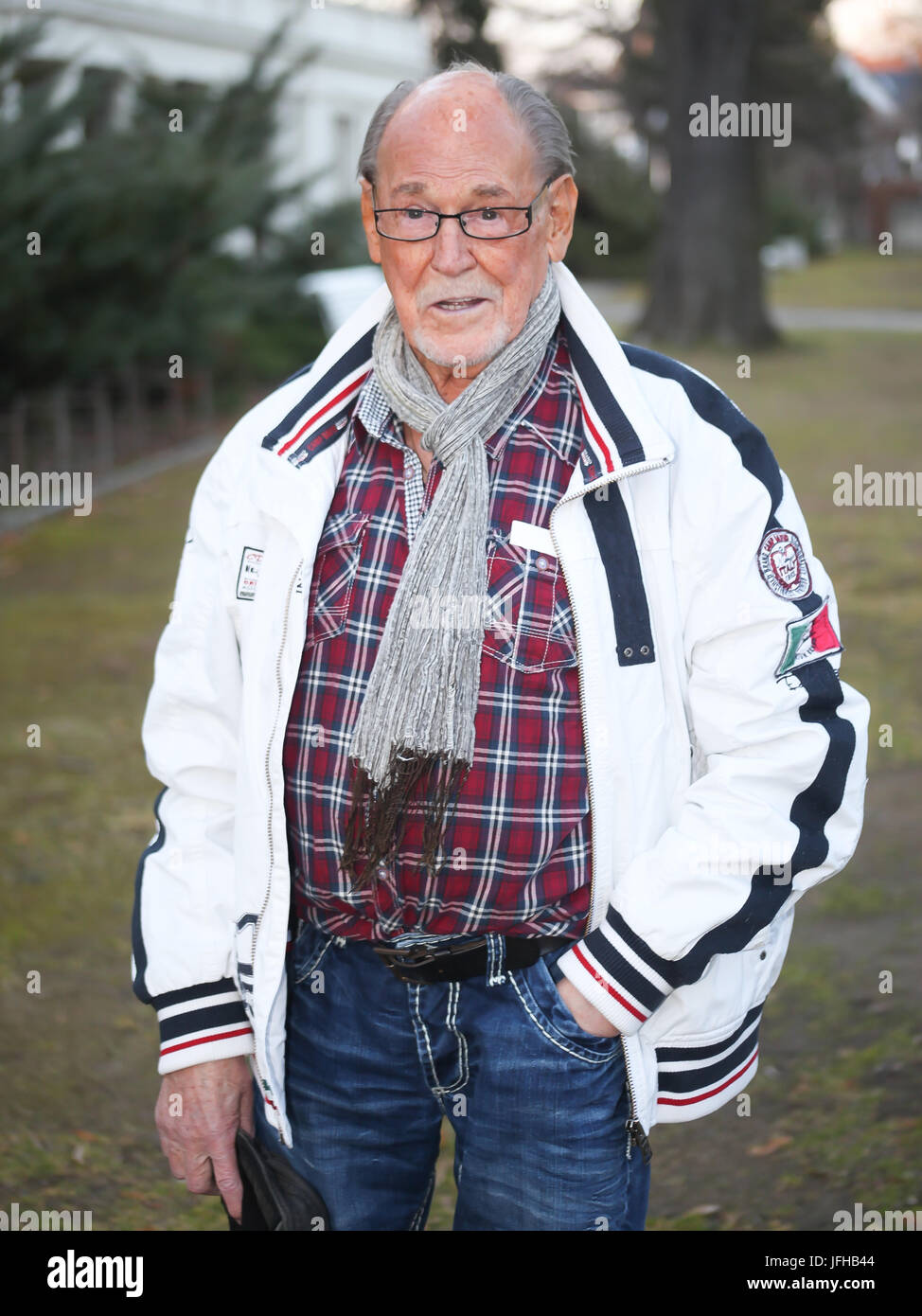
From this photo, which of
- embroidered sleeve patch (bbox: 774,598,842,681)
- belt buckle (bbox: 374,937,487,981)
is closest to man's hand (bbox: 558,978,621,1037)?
belt buckle (bbox: 374,937,487,981)

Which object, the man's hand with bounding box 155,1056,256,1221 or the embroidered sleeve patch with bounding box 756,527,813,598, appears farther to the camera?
the man's hand with bounding box 155,1056,256,1221

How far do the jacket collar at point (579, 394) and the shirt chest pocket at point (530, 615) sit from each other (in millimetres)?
169

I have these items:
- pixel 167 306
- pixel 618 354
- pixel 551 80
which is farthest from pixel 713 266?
pixel 618 354

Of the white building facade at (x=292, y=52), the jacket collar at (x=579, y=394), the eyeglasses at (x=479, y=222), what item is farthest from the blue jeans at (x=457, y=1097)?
the white building facade at (x=292, y=52)

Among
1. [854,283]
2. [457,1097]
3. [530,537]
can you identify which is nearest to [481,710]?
[530,537]

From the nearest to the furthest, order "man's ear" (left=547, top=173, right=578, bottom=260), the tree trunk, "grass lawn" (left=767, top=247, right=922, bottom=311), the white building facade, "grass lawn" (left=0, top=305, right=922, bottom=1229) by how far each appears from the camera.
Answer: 1. "man's ear" (left=547, top=173, right=578, bottom=260)
2. "grass lawn" (left=0, top=305, right=922, bottom=1229)
3. the tree trunk
4. the white building facade
5. "grass lawn" (left=767, top=247, right=922, bottom=311)

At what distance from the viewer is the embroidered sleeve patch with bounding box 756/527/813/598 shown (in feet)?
7.23

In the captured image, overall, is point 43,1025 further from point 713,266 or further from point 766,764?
point 713,266

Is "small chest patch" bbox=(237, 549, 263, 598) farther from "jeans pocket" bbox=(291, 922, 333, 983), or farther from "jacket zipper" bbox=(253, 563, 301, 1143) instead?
"jeans pocket" bbox=(291, 922, 333, 983)

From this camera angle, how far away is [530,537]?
2.30m

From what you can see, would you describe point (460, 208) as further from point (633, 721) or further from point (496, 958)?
point (496, 958)

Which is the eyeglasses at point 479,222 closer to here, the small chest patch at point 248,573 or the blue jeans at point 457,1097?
the small chest patch at point 248,573

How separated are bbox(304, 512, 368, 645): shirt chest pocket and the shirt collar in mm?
185

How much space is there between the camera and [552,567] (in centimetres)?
229
